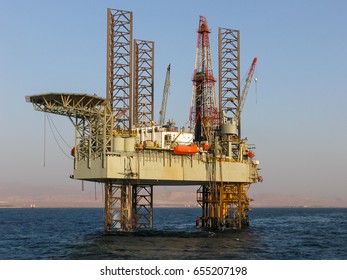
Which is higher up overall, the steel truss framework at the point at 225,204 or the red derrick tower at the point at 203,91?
the red derrick tower at the point at 203,91

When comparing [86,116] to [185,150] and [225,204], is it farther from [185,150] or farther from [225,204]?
[225,204]

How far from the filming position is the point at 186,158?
53.2 metres

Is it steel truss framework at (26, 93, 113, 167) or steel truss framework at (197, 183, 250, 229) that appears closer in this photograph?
steel truss framework at (26, 93, 113, 167)

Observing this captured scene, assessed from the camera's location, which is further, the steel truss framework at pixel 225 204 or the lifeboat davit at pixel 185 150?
the steel truss framework at pixel 225 204

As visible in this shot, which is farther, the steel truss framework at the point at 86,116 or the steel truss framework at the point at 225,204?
the steel truss framework at the point at 225,204

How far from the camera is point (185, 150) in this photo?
51.9 meters

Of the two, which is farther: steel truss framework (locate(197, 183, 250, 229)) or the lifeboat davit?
steel truss framework (locate(197, 183, 250, 229))

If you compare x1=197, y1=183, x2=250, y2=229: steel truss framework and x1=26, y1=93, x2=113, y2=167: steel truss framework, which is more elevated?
x1=26, y1=93, x2=113, y2=167: steel truss framework

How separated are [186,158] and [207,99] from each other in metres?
16.0

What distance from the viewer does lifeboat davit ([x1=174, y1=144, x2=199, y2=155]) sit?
2035 inches

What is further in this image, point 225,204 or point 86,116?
point 225,204

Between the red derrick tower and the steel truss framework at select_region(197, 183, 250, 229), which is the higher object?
the red derrick tower

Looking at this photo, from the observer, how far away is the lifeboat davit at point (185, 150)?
170ft

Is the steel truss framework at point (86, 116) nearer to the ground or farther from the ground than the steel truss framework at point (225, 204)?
farther from the ground
